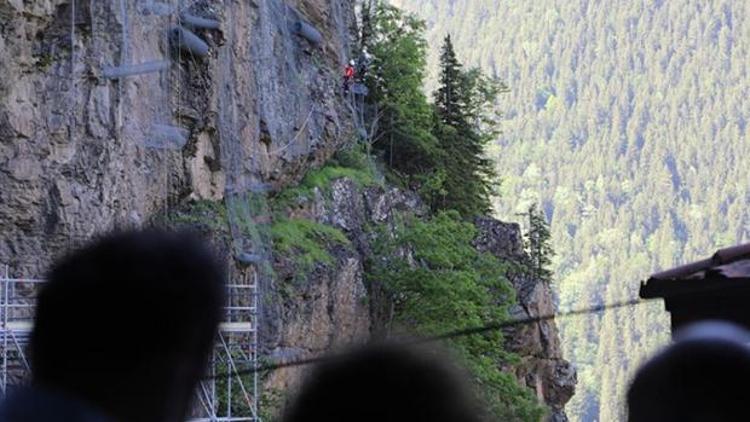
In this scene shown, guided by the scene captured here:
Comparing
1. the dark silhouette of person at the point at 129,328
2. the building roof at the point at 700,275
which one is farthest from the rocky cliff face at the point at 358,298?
the dark silhouette of person at the point at 129,328

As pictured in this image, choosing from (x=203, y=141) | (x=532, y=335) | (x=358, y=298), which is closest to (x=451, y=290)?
(x=358, y=298)

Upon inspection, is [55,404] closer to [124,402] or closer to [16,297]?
[124,402]

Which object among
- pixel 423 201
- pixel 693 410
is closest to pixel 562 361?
pixel 423 201

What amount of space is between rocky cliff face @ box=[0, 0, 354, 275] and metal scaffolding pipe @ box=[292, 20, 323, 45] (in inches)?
34.2

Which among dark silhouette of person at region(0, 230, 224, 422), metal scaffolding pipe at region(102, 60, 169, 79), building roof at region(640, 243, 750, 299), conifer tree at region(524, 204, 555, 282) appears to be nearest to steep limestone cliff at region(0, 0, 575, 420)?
metal scaffolding pipe at region(102, 60, 169, 79)

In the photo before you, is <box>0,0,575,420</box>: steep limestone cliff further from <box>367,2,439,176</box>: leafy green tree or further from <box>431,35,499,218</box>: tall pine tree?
<box>431,35,499,218</box>: tall pine tree

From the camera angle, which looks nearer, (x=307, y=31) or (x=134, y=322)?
(x=134, y=322)

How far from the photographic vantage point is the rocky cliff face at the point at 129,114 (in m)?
23.4

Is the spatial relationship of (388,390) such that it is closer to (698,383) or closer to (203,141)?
(698,383)

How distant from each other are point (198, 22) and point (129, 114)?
403 centimetres

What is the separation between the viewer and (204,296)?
2441mm

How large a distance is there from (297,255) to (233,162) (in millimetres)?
2811

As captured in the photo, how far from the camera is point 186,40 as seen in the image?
28.9m

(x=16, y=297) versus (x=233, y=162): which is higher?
(x=233, y=162)
